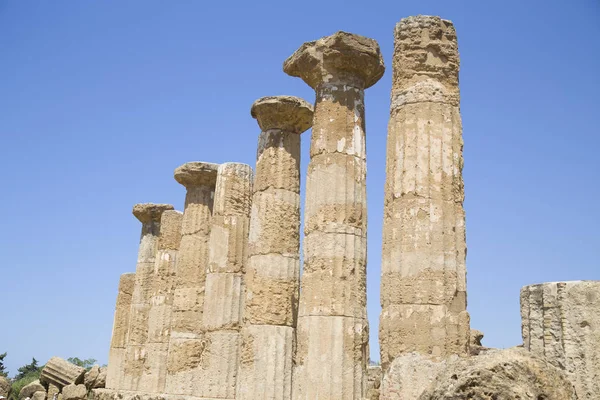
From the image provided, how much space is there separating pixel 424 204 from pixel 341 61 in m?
4.64

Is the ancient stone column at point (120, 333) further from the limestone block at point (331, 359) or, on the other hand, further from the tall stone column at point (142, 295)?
the limestone block at point (331, 359)

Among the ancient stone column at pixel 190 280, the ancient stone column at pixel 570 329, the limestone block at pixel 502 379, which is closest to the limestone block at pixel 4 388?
the ancient stone column at pixel 190 280

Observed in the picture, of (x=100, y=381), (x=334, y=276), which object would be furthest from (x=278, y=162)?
(x=100, y=381)

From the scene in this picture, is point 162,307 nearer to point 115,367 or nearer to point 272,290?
point 115,367

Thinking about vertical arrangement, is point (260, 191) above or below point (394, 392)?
above

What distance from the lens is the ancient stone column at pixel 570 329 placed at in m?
7.50

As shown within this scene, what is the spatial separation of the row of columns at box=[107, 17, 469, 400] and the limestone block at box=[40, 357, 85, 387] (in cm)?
511

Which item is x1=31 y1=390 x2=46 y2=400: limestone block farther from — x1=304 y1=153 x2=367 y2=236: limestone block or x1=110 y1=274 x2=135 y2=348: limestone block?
x1=304 y1=153 x2=367 y2=236: limestone block

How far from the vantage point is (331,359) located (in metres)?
11.9

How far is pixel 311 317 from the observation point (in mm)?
12281

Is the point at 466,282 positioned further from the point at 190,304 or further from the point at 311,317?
the point at 190,304

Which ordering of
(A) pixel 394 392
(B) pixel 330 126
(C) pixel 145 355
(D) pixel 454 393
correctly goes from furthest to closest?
1. (C) pixel 145 355
2. (B) pixel 330 126
3. (A) pixel 394 392
4. (D) pixel 454 393

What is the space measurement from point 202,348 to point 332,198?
22.0 ft

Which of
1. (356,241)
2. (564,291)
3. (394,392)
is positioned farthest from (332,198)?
(564,291)
